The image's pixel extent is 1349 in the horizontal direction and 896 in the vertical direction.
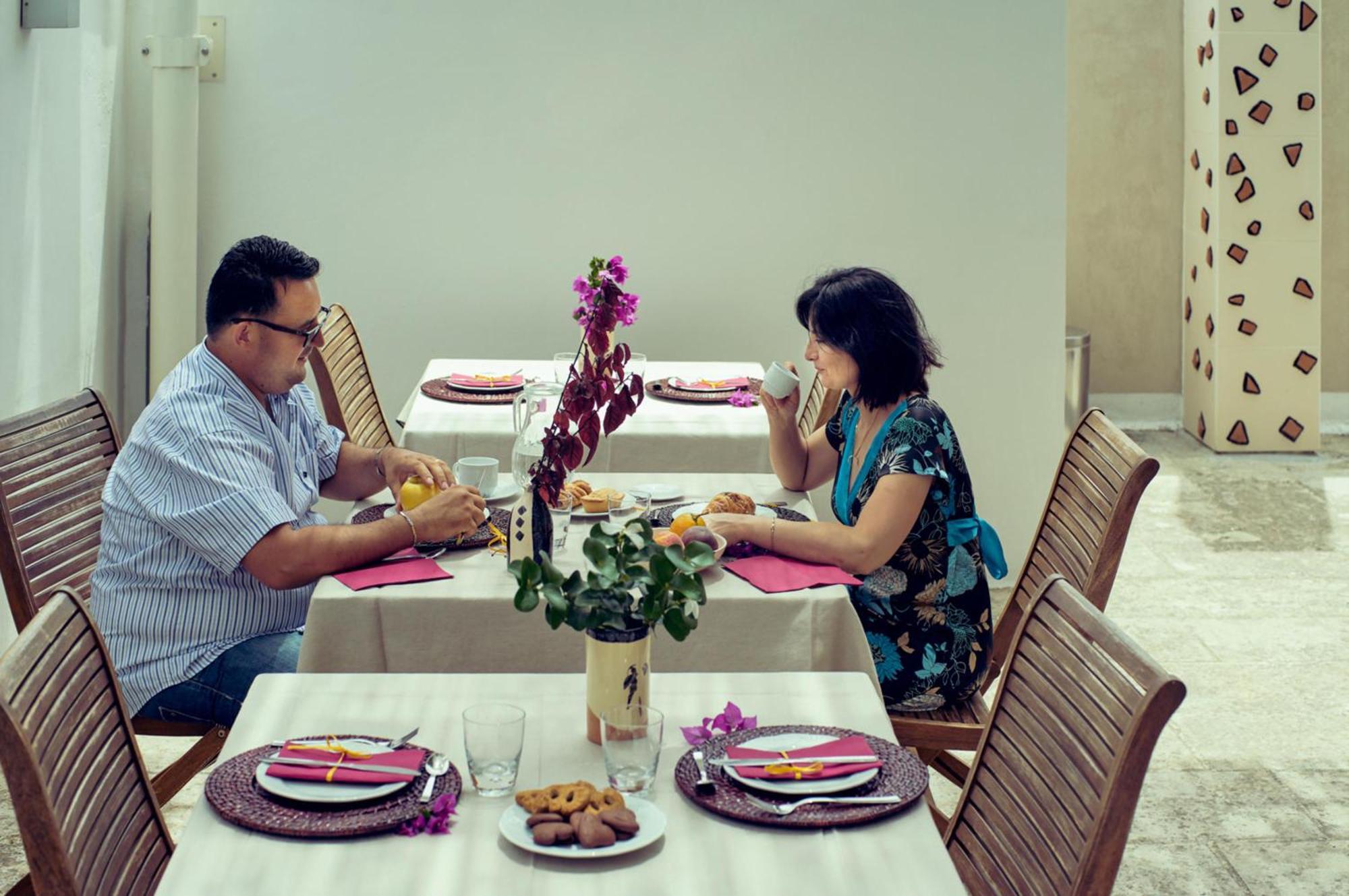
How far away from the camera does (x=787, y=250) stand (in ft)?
16.1

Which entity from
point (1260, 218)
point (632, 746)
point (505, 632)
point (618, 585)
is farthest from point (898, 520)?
point (1260, 218)

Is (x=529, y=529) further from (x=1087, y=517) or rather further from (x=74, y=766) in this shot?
(x=1087, y=517)

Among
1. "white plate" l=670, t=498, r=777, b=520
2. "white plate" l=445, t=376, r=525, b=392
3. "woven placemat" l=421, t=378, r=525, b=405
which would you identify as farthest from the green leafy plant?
"white plate" l=445, t=376, r=525, b=392

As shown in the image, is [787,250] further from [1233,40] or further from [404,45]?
[1233,40]

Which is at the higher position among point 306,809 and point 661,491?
point 661,491

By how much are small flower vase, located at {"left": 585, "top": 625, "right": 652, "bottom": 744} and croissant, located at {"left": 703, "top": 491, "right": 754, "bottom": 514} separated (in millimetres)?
922

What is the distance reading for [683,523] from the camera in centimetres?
262

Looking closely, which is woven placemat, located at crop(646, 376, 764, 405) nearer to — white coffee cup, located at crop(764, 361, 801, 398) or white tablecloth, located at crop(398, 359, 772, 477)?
white tablecloth, located at crop(398, 359, 772, 477)

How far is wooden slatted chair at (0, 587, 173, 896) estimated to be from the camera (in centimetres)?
155

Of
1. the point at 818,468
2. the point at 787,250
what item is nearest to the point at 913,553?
the point at 818,468

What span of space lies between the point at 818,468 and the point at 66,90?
238cm

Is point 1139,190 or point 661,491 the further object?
point 1139,190

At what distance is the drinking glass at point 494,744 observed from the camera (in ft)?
5.39

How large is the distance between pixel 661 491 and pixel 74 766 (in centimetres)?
146
